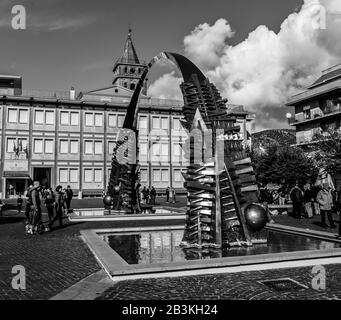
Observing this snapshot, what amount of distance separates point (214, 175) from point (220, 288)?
4.00m

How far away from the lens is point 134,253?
942 centimetres

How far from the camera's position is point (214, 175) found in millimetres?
9938

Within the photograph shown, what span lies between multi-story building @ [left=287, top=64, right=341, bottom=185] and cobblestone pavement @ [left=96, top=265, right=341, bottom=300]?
3915cm

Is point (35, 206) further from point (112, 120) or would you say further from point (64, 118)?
point (112, 120)

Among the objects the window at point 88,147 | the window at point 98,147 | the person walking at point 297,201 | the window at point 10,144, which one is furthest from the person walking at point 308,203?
the window at point 10,144

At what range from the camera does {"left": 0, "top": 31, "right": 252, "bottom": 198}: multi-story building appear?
5256 centimetres

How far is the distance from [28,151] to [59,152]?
4.01 metres

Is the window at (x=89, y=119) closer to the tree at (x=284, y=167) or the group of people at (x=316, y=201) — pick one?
the tree at (x=284, y=167)

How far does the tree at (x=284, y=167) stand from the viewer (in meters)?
→ 37.3

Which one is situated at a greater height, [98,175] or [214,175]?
[98,175]

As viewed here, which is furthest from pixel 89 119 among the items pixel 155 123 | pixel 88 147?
pixel 155 123

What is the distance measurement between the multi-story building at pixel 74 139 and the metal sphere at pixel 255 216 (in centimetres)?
4570

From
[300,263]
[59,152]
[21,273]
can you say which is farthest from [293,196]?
[59,152]
